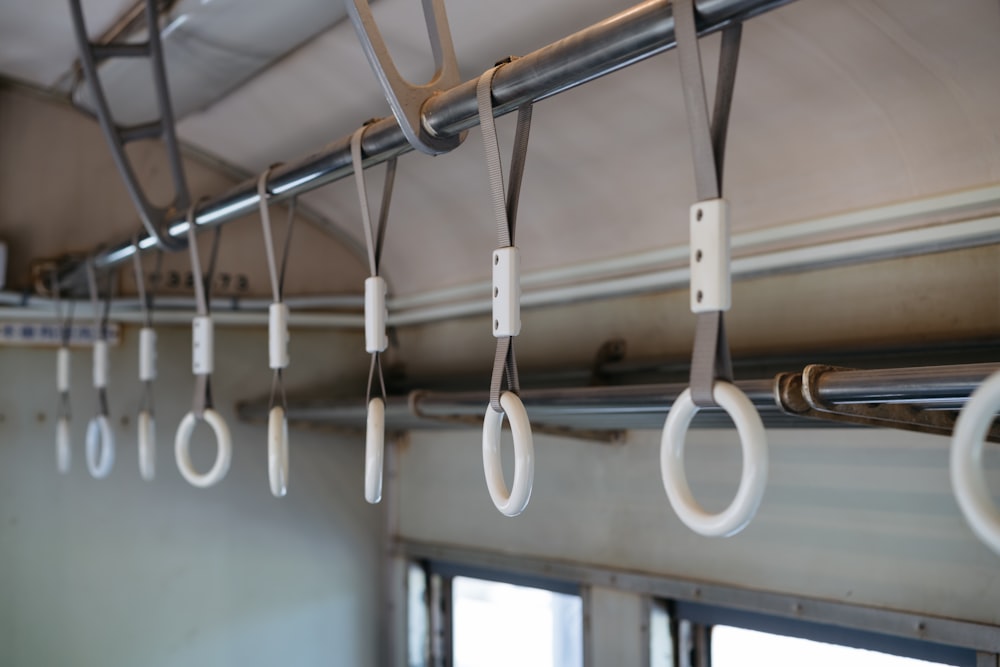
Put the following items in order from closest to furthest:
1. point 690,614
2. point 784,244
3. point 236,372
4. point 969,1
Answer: point 969,1, point 784,244, point 690,614, point 236,372

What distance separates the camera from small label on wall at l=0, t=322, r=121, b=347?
3.24m

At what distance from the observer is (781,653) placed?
251 centimetres

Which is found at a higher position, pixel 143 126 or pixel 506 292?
pixel 143 126

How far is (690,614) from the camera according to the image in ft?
8.84

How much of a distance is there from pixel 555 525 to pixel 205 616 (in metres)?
1.44

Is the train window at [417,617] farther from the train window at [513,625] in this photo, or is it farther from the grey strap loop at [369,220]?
the grey strap loop at [369,220]

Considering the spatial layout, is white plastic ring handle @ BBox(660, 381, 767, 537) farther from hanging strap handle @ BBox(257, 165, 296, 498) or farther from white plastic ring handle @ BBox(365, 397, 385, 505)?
hanging strap handle @ BBox(257, 165, 296, 498)

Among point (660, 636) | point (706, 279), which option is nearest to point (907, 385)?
point (706, 279)

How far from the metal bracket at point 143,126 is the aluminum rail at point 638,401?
792 millimetres

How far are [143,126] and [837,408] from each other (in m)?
2.11

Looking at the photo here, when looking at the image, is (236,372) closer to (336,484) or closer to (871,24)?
(336,484)

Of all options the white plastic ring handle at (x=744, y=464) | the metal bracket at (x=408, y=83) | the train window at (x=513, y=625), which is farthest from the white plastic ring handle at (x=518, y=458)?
the train window at (x=513, y=625)

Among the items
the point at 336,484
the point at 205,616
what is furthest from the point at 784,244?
the point at 205,616

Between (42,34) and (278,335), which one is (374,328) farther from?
(42,34)
